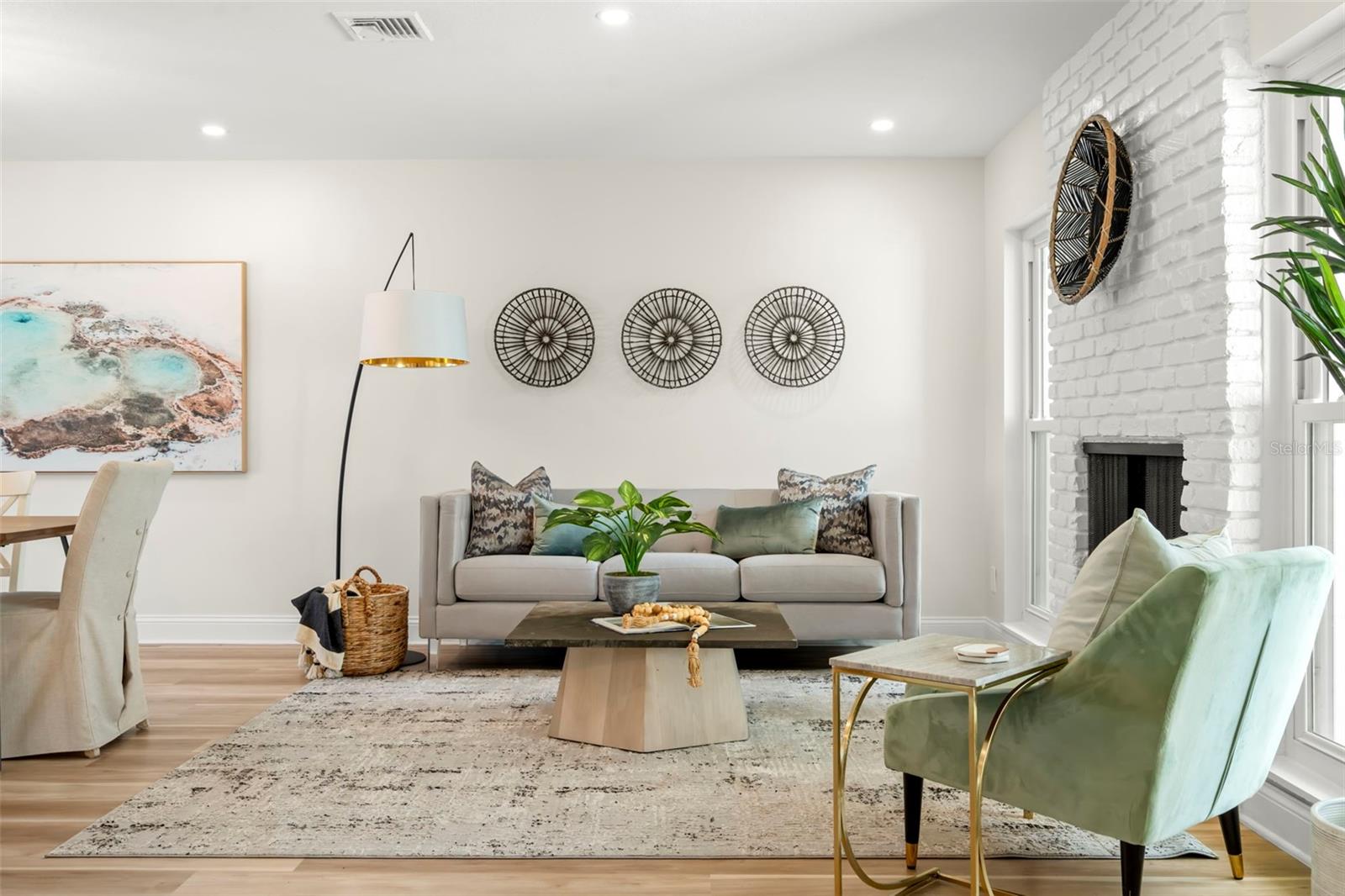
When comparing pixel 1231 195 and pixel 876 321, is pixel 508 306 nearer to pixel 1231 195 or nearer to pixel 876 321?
pixel 876 321

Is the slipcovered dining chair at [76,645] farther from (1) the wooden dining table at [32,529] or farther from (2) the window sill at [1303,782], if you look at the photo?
(2) the window sill at [1303,782]

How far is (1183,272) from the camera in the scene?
3.06m

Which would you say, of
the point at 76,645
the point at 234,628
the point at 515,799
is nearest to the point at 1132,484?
the point at 515,799

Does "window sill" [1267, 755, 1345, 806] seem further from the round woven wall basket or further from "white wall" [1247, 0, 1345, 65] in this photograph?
"white wall" [1247, 0, 1345, 65]

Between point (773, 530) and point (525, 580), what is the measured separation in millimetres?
1186

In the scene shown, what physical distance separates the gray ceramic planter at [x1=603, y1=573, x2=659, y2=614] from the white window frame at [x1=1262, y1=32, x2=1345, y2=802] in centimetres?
194

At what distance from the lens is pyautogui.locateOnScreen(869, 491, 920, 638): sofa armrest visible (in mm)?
4520

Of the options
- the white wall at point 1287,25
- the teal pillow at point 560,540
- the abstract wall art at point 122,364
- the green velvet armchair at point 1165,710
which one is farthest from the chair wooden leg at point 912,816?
the abstract wall art at point 122,364

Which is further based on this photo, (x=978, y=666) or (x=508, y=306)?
(x=508, y=306)

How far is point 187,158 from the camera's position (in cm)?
538

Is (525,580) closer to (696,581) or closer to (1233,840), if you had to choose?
(696,581)

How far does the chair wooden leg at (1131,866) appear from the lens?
6.44 feet

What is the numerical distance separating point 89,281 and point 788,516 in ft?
12.9

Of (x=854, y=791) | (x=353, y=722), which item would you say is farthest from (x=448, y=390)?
(x=854, y=791)
